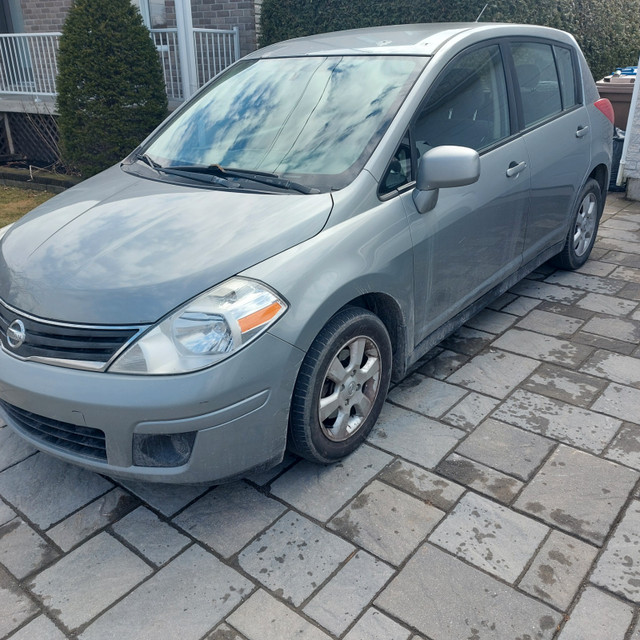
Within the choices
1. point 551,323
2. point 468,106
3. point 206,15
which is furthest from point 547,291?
point 206,15

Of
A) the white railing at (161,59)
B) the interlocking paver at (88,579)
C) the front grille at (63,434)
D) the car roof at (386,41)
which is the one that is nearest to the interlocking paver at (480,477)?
the interlocking paver at (88,579)

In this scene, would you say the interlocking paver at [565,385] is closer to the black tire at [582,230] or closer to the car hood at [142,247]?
the black tire at [582,230]

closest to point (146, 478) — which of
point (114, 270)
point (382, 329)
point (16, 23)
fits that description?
point (114, 270)

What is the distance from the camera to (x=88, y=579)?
234cm

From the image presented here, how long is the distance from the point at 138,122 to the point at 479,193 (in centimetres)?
585

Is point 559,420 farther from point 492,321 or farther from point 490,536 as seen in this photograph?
point 492,321

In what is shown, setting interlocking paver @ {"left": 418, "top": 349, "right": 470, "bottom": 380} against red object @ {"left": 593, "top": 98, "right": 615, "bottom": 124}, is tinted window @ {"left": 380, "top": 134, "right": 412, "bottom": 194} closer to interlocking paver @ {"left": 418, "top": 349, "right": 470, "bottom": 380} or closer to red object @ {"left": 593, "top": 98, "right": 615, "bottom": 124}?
interlocking paver @ {"left": 418, "top": 349, "right": 470, "bottom": 380}

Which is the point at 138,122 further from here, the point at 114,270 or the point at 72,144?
the point at 114,270

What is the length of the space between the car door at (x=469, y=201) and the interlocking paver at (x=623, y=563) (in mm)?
1255

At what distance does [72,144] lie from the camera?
8.01 m

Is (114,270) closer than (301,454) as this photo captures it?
Yes

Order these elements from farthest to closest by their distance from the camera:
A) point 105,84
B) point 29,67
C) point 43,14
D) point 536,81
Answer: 1. point 43,14
2. point 29,67
3. point 105,84
4. point 536,81

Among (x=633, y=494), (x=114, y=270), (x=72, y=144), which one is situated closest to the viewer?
(x=114, y=270)

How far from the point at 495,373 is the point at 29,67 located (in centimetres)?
1095
